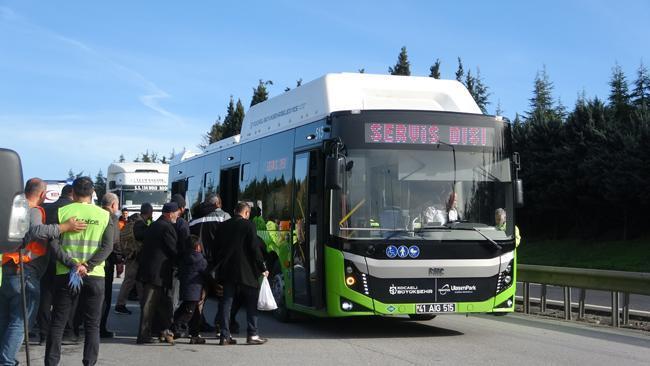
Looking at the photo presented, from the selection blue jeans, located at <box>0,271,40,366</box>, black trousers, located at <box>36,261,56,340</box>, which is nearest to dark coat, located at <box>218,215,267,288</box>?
black trousers, located at <box>36,261,56,340</box>

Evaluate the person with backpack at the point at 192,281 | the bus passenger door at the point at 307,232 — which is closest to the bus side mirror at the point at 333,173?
the bus passenger door at the point at 307,232


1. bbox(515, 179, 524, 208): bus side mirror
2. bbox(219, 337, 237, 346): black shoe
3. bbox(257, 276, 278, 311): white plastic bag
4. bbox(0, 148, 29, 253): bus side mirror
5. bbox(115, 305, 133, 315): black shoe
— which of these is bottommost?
bbox(219, 337, 237, 346): black shoe

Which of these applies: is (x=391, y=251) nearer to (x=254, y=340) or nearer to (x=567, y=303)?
(x=254, y=340)

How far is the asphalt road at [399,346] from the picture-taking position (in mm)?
9133

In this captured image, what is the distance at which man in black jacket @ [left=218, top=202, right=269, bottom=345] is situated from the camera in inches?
404

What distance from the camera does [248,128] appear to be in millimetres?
16453

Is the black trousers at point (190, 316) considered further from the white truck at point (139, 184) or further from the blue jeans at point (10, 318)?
the white truck at point (139, 184)

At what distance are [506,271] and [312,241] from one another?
8.77ft

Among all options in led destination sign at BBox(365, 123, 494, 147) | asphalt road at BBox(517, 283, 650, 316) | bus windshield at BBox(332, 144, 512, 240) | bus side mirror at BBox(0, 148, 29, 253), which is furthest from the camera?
asphalt road at BBox(517, 283, 650, 316)

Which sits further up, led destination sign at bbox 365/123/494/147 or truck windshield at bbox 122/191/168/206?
truck windshield at bbox 122/191/168/206

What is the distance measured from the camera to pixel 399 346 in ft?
33.3

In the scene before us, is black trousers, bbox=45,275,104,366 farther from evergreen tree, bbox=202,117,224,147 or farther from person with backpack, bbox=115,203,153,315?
evergreen tree, bbox=202,117,224,147

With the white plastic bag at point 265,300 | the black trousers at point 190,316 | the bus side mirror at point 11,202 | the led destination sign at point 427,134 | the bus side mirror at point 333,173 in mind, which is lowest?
the black trousers at point 190,316

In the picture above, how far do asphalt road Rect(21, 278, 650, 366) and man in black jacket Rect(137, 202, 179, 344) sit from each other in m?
0.31
